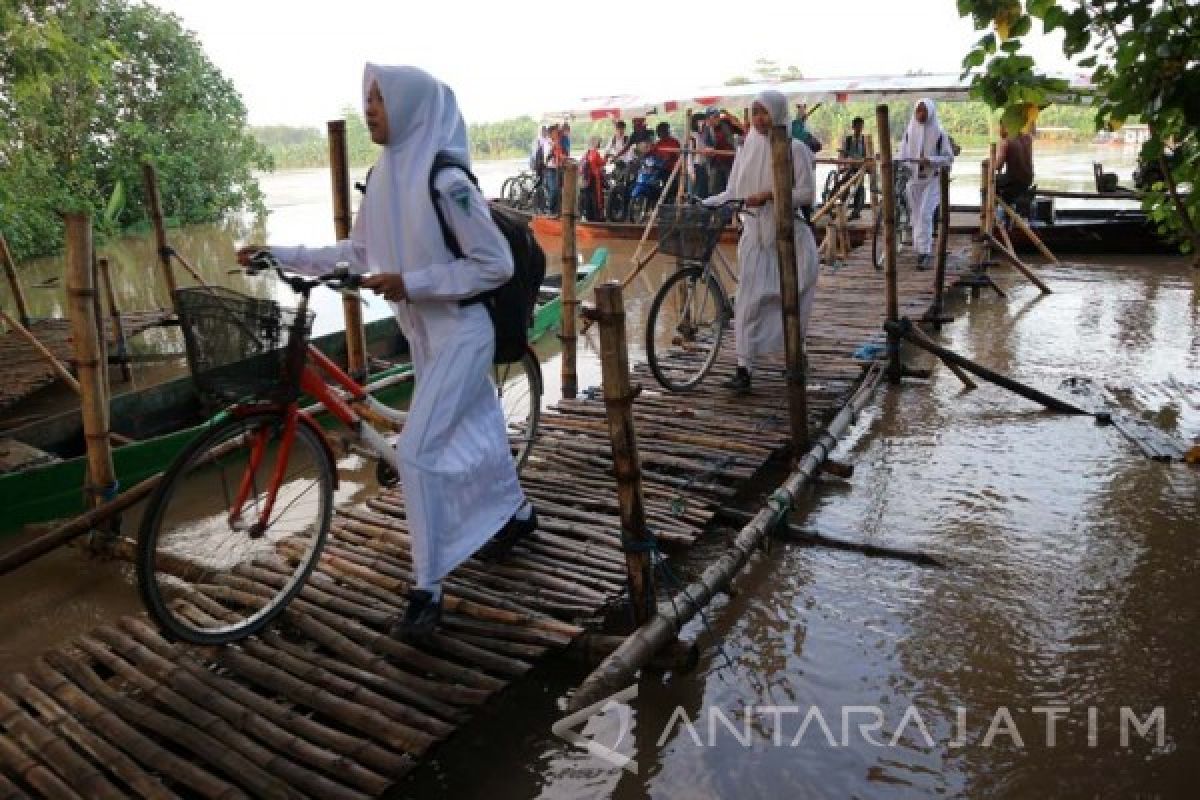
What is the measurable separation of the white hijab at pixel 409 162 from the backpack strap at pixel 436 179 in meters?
0.01

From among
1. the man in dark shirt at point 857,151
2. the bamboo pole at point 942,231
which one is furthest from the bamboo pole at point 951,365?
the man in dark shirt at point 857,151

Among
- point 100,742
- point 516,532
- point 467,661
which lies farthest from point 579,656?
point 100,742

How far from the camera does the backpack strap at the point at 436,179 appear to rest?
9.09 feet

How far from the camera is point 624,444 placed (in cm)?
285

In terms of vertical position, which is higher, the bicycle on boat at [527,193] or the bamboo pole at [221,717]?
the bicycle on boat at [527,193]

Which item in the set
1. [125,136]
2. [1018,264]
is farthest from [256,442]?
[125,136]

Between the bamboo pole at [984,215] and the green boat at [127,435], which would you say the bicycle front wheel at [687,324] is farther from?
the bamboo pole at [984,215]

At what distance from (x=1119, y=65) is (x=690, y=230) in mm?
2534

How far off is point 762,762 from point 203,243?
16.4 metres

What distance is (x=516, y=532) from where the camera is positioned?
3617 mm

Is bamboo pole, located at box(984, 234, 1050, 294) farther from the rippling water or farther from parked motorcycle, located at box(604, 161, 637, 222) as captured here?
parked motorcycle, located at box(604, 161, 637, 222)

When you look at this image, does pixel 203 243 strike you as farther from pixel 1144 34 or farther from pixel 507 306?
pixel 1144 34

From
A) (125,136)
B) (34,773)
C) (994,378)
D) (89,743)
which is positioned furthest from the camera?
(125,136)

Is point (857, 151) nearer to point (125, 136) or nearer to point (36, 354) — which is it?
point (36, 354)
